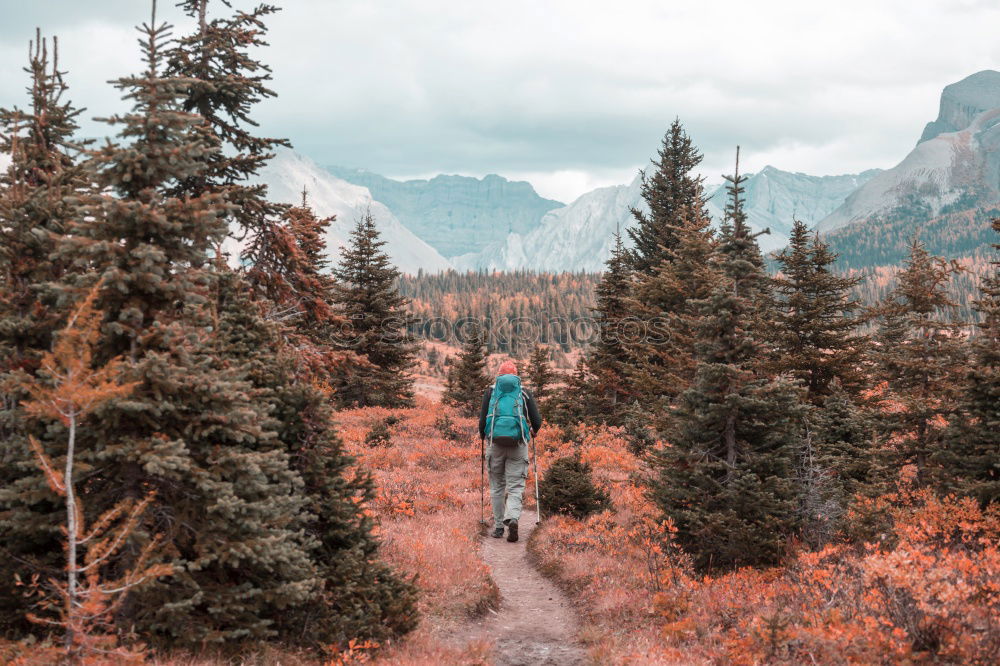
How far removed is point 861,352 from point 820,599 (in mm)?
12299

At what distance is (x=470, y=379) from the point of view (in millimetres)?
32938

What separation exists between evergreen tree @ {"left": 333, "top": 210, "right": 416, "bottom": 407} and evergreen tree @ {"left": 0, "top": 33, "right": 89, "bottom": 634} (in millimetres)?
20458

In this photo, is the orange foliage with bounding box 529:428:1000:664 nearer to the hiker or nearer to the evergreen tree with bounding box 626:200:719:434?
the hiker

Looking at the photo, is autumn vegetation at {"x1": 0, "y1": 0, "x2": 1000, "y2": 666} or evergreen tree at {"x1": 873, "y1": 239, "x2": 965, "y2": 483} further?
evergreen tree at {"x1": 873, "y1": 239, "x2": 965, "y2": 483}

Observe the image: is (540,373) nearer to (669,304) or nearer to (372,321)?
(372,321)

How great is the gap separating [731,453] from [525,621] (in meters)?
4.12

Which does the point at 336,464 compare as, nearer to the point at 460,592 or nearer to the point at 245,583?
the point at 245,583

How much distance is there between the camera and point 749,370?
9.30 m

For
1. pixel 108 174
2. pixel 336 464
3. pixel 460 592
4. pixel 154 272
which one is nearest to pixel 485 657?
pixel 460 592

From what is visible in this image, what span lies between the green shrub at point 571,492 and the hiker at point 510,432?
5.27 feet

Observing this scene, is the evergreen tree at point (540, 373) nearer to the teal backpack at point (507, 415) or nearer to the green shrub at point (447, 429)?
the green shrub at point (447, 429)

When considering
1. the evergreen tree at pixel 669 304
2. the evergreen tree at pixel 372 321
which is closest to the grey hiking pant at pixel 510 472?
the evergreen tree at pixel 669 304

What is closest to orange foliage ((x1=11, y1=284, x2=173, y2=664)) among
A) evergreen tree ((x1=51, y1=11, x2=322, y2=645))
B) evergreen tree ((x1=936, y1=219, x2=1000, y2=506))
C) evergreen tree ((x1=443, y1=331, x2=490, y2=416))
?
evergreen tree ((x1=51, y1=11, x2=322, y2=645))

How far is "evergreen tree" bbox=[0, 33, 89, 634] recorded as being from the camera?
184 inches
